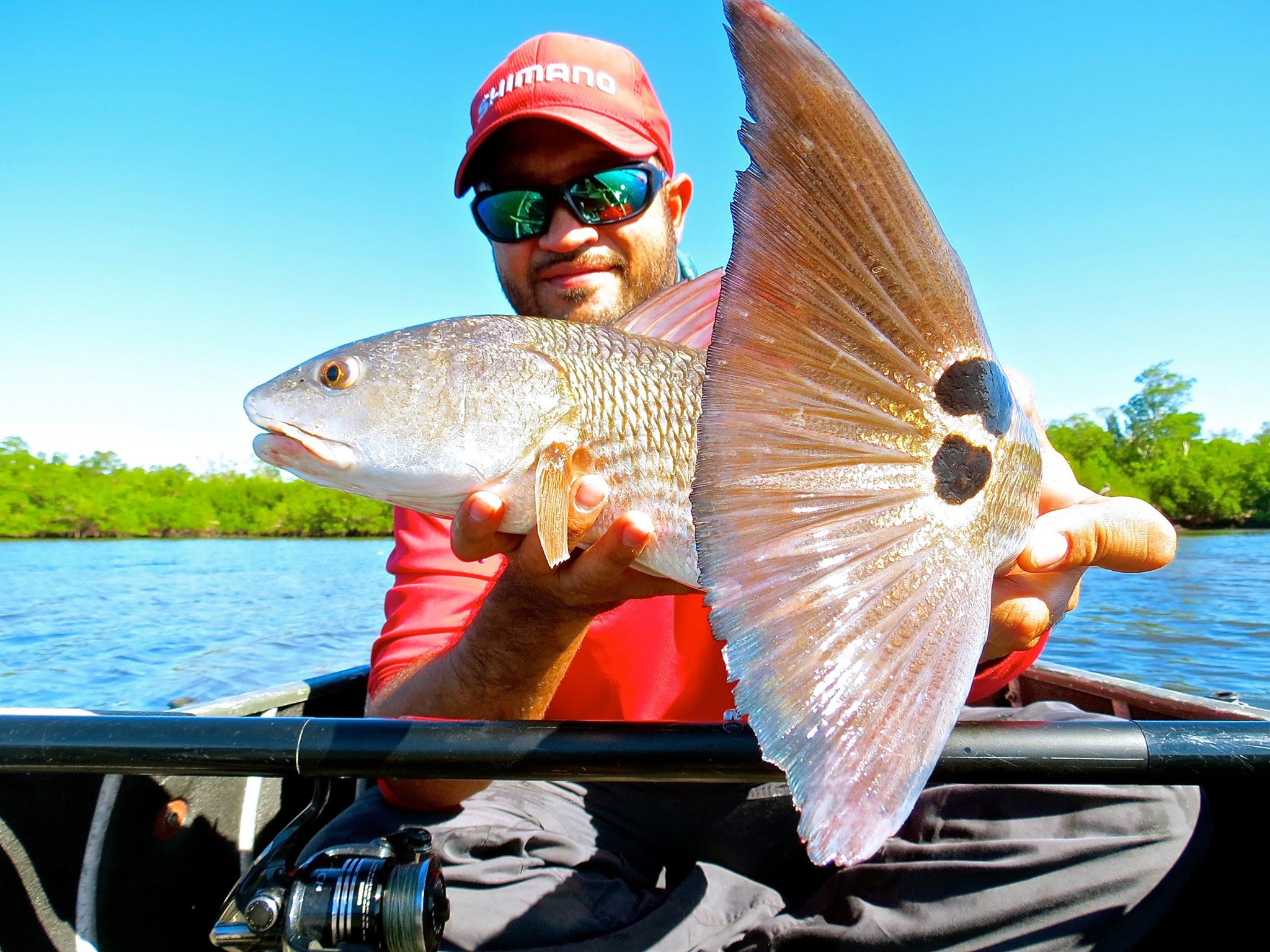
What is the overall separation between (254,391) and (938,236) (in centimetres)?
122

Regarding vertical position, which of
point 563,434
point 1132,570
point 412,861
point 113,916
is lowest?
point 113,916

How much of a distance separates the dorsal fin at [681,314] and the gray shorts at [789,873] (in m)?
1.30

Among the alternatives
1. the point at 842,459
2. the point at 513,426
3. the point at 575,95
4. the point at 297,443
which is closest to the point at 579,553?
the point at 513,426

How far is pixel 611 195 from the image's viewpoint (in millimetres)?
2682

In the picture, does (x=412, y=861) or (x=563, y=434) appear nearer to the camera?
(x=563, y=434)

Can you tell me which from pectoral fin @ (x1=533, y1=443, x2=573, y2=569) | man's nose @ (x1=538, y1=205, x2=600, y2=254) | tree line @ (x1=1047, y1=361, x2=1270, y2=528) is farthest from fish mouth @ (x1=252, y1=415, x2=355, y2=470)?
tree line @ (x1=1047, y1=361, x2=1270, y2=528)

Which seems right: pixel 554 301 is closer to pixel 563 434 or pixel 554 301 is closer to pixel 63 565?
pixel 563 434

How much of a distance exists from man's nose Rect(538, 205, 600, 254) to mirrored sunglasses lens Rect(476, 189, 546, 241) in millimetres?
40

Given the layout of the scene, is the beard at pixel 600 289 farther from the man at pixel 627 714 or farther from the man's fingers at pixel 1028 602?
the man's fingers at pixel 1028 602

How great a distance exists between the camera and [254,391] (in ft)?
4.86

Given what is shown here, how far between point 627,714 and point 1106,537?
4.53ft

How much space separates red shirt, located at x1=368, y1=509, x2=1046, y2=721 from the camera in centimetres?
229

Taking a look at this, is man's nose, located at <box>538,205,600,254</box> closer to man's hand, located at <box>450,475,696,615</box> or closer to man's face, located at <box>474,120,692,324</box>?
man's face, located at <box>474,120,692,324</box>

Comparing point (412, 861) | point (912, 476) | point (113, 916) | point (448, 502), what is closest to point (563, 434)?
point (448, 502)
